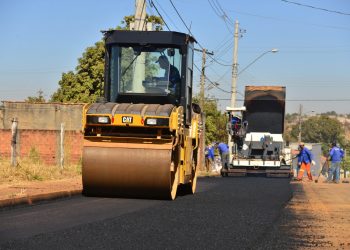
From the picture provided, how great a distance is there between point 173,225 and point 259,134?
65.4ft

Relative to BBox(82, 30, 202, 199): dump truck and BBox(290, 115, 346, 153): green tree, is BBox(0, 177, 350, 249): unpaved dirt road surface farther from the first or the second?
BBox(290, 115, 346, 153): green tree

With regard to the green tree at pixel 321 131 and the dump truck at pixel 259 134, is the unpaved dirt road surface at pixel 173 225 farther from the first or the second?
the green tree at pixel 321 131

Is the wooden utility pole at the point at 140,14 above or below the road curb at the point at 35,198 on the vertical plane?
above

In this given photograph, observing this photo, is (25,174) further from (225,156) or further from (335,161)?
(225,156)

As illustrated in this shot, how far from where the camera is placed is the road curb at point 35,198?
10859mm

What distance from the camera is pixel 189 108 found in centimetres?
1400

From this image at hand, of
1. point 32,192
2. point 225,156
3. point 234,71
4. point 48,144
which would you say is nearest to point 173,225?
point 32,192

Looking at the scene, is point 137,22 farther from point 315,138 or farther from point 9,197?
point 315,138

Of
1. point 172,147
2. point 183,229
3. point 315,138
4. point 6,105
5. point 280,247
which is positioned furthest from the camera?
point 315,138

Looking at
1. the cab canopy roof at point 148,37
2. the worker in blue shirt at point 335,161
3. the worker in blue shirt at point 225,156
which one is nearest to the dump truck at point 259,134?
the worker in blue shirt at point 225,156

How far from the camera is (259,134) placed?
2856cm

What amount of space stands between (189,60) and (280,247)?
6787mm

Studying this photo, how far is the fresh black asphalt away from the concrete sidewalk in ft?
0.85

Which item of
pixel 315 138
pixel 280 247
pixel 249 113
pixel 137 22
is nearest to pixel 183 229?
pixel 280 247
